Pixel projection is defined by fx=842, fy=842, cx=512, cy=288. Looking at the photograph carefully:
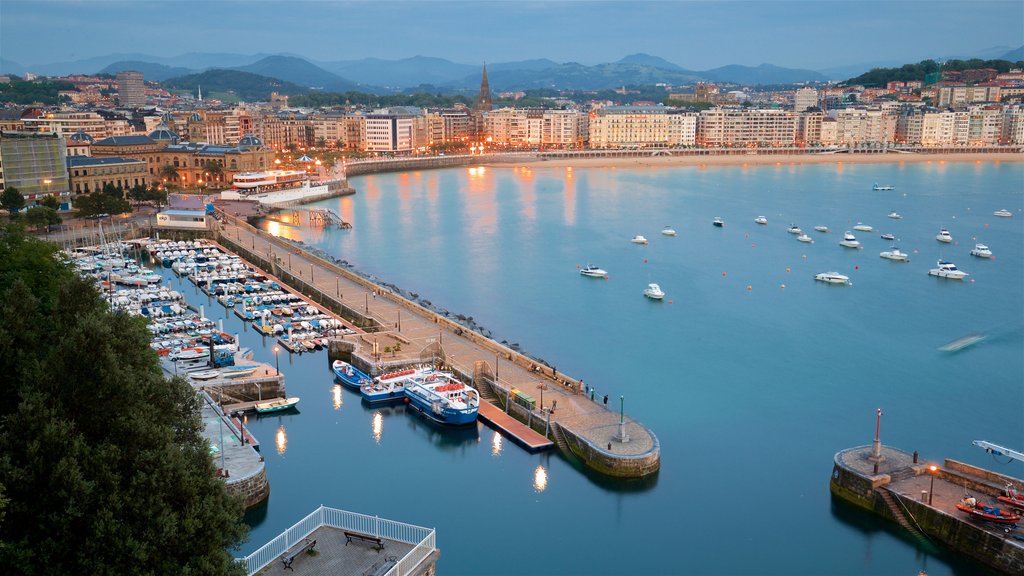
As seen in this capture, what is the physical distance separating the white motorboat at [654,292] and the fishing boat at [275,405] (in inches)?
Result: 376

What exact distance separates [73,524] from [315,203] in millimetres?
32490

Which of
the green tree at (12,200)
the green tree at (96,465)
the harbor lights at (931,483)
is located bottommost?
the harbor lights at (931,483)

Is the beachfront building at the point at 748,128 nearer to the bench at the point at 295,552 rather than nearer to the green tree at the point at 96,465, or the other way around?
the bench at the point at 295,552

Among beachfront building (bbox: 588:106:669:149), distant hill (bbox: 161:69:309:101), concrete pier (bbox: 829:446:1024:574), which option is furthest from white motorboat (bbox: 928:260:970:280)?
distant hill (bbox: 161:69:309:101)

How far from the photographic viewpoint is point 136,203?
98.0 ft

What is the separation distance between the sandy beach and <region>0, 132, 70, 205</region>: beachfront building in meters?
33.4

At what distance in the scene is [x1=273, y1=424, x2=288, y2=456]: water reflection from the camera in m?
10.9

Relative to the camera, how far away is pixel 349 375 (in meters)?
13.1

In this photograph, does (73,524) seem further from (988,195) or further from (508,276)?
(988,195)

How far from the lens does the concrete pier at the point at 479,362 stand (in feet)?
33.4

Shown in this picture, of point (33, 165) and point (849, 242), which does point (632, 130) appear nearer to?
point (849, 242)

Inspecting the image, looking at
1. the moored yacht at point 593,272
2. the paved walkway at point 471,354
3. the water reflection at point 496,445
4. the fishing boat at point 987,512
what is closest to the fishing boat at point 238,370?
the paved walkway at point 471,354

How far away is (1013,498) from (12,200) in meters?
24.8

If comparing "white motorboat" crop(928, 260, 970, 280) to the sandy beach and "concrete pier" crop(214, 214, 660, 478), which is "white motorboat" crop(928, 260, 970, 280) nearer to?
"concrete pier" crop(214, 214, 660, 478)
